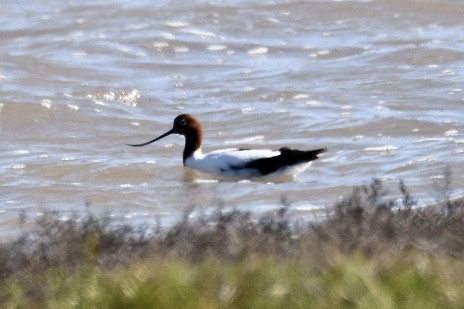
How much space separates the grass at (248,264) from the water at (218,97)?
1.72 metres

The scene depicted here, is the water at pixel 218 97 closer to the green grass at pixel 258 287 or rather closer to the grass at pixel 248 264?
the grass at pixel 248 264

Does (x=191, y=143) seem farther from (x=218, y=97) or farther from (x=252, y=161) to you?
(x=218, y=97)

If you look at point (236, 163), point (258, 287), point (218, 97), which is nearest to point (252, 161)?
point (236, 163)

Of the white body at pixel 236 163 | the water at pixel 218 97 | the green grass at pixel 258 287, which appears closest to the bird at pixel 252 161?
the white body at pixel 236 163

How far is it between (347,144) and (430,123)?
1379 millimetres

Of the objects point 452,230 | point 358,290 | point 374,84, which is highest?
point 358,290

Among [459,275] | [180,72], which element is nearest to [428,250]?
[459,275]

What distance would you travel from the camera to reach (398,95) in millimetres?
16844

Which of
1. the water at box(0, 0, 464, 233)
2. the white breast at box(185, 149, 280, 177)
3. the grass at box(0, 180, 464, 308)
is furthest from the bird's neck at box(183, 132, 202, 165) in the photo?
the grass at box(0, 180, 464, 308)

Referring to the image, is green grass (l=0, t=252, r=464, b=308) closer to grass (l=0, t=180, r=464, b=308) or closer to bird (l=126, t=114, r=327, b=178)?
grass (l=0, t=180, r=464, b=308)

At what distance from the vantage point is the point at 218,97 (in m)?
17.3

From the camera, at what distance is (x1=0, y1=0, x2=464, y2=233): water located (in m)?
12.2

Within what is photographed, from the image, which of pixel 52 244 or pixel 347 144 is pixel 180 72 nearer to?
pixel 347 144

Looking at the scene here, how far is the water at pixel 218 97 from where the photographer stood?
12195 mm
